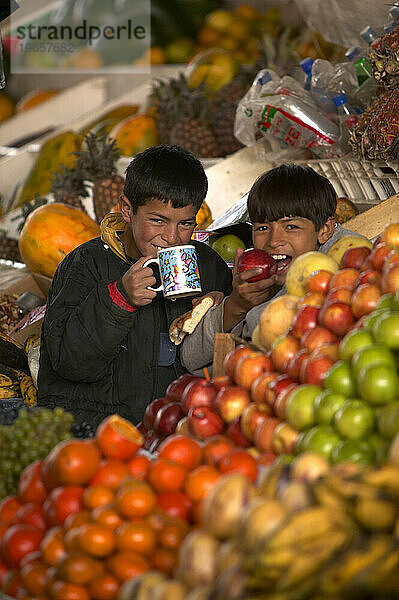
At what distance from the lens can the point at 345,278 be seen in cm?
187

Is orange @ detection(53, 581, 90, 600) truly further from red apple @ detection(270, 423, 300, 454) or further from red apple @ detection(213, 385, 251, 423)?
red apple @ detection(213, 385, 251, 423)

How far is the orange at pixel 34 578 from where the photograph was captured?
4.31 feet

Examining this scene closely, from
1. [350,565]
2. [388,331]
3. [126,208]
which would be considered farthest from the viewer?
[126,208]

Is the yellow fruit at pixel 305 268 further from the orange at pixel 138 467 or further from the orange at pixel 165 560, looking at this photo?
the orange at pixel 165 560

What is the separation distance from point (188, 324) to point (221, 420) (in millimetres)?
735

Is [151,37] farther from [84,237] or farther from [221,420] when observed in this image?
[221,420]

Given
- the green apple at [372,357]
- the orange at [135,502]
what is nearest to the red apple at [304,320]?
the green apple at [372,357]

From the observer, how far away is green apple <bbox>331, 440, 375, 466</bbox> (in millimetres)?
1364

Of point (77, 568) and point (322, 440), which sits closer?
point (77, 568)

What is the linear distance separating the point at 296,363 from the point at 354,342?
168mm

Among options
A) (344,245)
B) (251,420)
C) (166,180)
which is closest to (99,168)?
(166,180)

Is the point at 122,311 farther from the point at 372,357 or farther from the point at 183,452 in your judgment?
the point at 372,357

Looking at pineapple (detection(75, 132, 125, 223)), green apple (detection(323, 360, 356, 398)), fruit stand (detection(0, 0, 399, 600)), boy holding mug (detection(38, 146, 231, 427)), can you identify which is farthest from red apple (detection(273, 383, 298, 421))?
pineapple (detection(75, 132, 125, 223))

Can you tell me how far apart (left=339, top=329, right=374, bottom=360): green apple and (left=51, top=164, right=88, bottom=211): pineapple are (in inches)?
123
